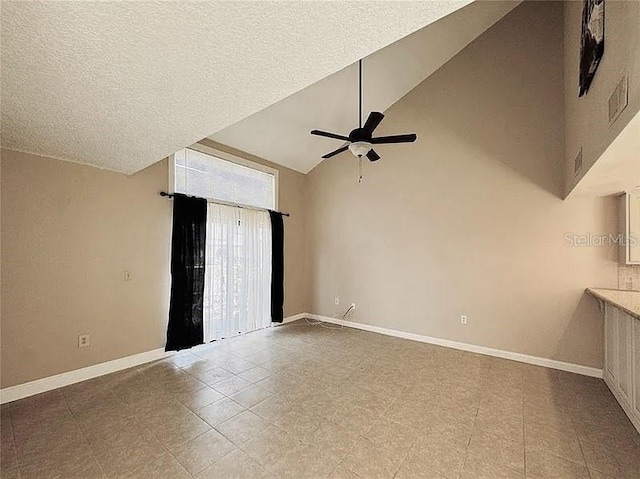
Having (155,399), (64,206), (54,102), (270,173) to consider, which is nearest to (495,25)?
(270,173)

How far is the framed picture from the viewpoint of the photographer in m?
1.80

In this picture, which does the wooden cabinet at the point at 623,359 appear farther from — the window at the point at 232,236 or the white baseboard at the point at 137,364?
the window at the point at 232,236

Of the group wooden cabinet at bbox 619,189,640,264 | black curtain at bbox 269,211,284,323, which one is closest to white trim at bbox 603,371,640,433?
wooden cabinet at bbox 619,189,640,264

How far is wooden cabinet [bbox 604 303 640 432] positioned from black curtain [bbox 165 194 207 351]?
4.17 meters

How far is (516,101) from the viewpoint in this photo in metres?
3.52

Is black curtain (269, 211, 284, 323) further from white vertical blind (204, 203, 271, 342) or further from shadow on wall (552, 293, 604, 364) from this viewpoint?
shadow on wall (552, 293, 604, 364)

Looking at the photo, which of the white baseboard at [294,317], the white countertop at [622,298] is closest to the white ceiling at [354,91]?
the white baseboard at [294,317]

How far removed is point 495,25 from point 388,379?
4.61m

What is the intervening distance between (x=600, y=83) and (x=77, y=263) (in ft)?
15.1

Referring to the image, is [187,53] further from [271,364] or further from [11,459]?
[271,364]

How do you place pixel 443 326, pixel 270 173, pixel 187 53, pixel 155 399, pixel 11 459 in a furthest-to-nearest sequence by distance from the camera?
pixel 270 173
pixel 443 326
pixel 155 399
pixel 11 459
pixel 187 53

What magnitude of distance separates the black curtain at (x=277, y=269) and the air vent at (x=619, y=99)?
401 cm

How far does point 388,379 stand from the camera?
2896 mm

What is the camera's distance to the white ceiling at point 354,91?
3602 millimetres
